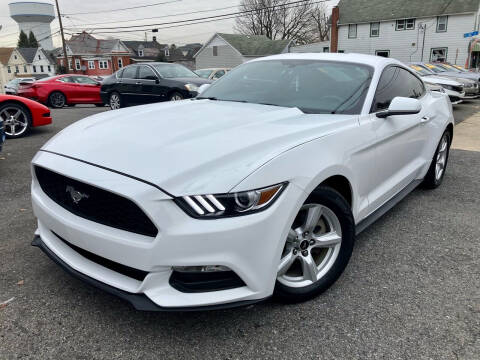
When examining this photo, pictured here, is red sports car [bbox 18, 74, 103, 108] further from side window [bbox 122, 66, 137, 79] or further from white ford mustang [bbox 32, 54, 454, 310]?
white ford mustang [bbox 32, 54, 454, 310]

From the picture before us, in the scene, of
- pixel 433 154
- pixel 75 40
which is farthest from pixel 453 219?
pixel 75 40

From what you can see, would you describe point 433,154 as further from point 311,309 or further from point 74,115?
point 74,115

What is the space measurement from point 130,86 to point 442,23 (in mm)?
33378

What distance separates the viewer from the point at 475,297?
266 cm

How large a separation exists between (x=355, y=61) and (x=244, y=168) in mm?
2105

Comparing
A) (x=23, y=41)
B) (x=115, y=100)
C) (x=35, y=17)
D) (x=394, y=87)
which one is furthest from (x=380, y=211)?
(x=35, y=17)

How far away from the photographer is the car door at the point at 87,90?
1506 centimetres

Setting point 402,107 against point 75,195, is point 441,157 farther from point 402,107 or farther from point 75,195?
point 75,195

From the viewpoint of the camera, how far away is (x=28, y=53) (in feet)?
264

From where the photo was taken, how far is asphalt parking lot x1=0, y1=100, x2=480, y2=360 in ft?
7.06

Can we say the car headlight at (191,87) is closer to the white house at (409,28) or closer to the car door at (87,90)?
the car door at (87,90)

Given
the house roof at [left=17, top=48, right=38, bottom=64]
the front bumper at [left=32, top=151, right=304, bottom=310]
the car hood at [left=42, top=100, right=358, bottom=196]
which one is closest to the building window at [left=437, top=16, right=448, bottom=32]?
the car hood at [left=42, top=100, right=358, bottom=196]

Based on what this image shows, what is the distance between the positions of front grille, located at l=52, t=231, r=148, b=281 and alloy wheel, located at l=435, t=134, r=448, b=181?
157 inches

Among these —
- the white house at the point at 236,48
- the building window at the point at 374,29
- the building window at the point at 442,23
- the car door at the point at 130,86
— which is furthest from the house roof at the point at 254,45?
the car door at the point at 130,86
